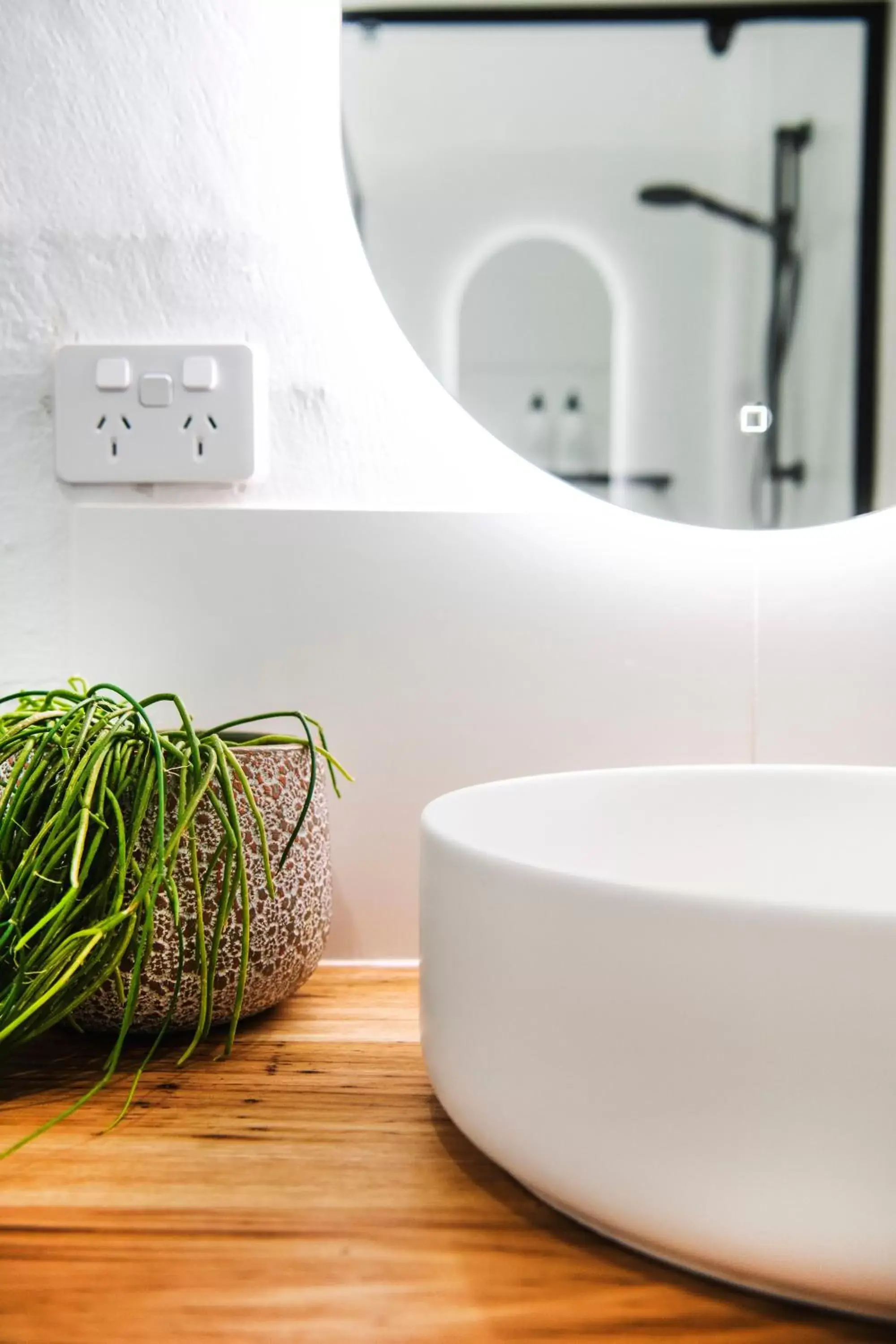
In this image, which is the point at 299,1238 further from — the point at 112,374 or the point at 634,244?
the point at 634,244

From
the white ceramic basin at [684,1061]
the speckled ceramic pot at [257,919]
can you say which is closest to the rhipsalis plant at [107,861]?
the speckled ceramic pot at [257,919]

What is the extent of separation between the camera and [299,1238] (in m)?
0.37

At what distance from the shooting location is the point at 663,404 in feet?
2.53

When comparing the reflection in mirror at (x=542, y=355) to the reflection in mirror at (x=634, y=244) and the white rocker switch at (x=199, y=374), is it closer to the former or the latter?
the reflection in mirror at (x=634, y=244)

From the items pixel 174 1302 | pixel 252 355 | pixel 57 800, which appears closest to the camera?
pixel 174 1302

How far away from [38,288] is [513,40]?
1.38ft

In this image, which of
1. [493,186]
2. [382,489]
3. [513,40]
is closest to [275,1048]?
[382,489]

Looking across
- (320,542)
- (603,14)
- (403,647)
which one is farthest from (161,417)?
(603,14)

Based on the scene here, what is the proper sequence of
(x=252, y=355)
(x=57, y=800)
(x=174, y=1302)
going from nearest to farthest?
(x=174, y=1302) < (x=57, y=800) < (x=252, y=355)

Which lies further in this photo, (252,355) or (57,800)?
(252,355)

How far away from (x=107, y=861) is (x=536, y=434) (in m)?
0.46

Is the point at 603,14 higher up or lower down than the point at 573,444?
higher up

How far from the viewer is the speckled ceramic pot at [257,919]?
52 cm

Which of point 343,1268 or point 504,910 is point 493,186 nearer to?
point 504,910
